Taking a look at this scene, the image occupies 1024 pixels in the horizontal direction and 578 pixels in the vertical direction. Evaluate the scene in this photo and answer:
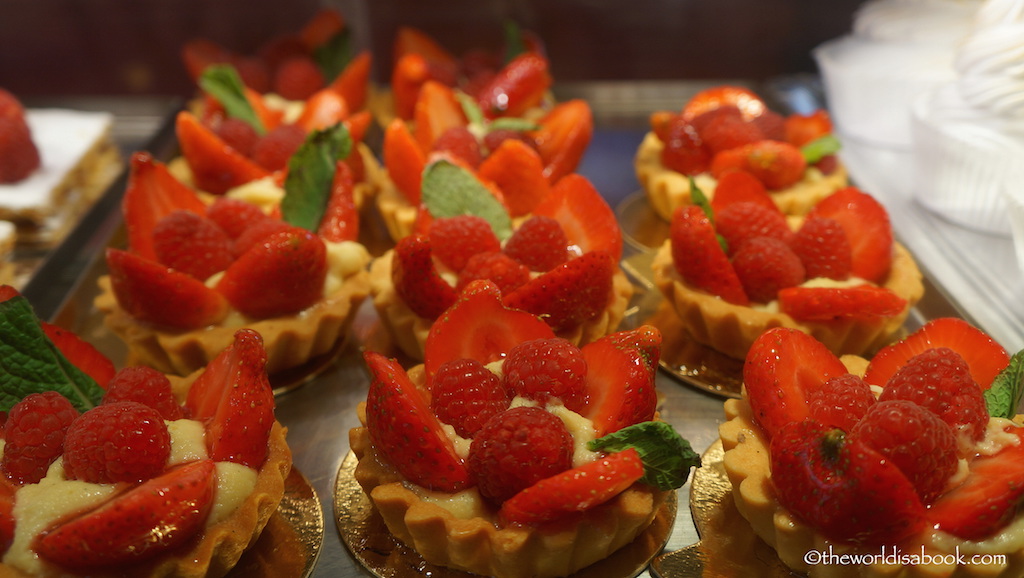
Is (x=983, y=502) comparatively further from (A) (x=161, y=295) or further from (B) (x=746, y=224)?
(A) (x=161, y=295)

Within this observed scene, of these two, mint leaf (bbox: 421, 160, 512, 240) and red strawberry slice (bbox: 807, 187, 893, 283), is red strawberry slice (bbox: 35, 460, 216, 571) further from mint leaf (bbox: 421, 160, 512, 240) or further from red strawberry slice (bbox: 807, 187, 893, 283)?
red strawberry slice (bbox: 807, 187, 893, 283)

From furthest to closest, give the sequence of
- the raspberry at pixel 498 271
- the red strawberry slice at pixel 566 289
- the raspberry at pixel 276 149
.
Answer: the raspberry at pixel 276 149 → the raspberry at pixel 498 271 → the red strawberry slice at pixel 566 289

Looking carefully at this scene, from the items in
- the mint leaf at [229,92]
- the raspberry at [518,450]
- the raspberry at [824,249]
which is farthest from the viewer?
the mint leaf at [229,92]

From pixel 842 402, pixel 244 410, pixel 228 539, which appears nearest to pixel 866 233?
pixel 842 402

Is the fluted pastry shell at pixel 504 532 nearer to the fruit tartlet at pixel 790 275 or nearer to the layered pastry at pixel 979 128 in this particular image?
the fruit tartlet at pixel 790 275

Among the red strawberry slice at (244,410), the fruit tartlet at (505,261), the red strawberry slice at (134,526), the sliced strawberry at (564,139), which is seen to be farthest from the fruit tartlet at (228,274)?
the sliced strawberry at (564,139)

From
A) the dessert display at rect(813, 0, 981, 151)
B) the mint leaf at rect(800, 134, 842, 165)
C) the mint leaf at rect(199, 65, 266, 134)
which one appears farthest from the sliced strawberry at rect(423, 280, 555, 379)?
the dessert display at rect(813, 0, 981, 151)
